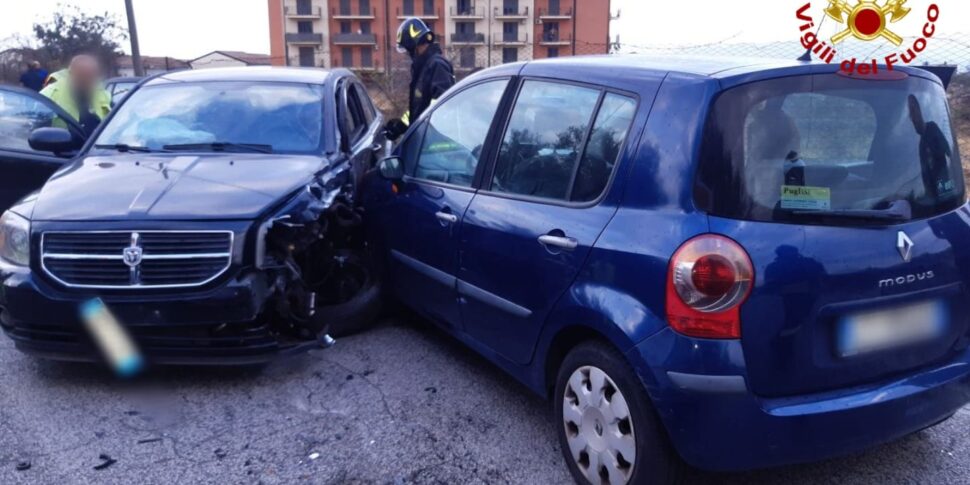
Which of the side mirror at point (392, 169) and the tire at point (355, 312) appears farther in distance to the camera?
the tire at point (355, 312)

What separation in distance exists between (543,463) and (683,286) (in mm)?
1221

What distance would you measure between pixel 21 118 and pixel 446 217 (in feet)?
14.9

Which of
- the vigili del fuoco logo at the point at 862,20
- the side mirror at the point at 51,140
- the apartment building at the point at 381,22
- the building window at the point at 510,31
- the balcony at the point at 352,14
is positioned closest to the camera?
the vigili del fuoco logo at the point at 862,20

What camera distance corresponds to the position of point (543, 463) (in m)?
3.40

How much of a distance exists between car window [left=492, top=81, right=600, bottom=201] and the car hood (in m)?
1.34

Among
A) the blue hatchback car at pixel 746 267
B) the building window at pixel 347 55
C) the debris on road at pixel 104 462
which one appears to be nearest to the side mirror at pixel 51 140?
the debris on road at pixel 104 462

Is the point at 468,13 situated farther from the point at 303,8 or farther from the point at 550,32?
the point at 303,8

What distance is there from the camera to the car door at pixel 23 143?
6203 millimetres

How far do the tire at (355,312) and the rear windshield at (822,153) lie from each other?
2767 mm

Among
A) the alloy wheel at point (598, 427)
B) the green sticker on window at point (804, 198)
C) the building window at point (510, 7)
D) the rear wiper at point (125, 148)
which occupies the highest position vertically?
the building window at point (510, 7)

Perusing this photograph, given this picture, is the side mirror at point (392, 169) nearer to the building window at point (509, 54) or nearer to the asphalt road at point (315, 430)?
the asphalt road at point (315, 430)

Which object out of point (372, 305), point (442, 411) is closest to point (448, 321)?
point (442, 411)

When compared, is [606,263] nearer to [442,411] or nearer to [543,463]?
[543,463]

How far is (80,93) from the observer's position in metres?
7.76
